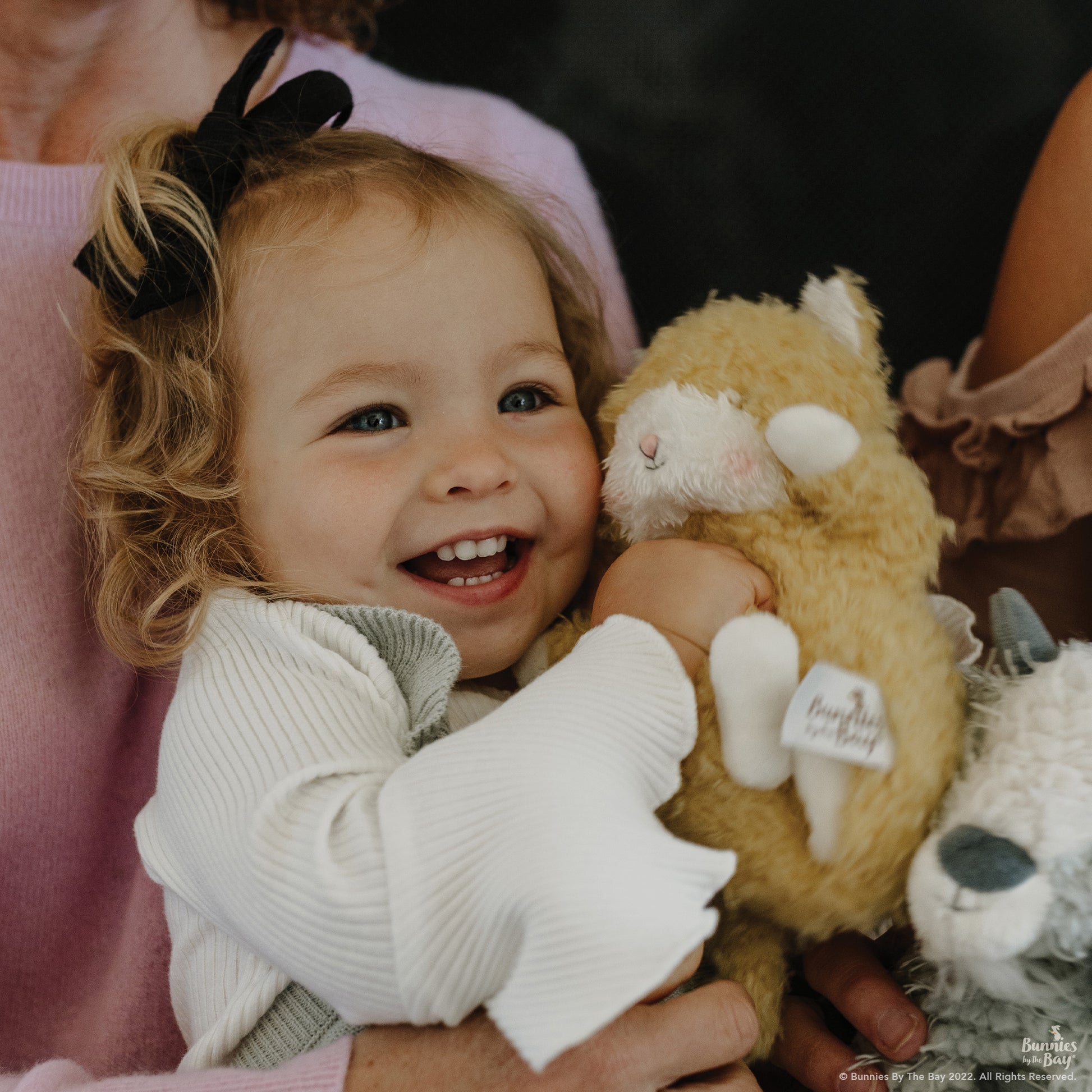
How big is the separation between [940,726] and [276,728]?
18.7 inches

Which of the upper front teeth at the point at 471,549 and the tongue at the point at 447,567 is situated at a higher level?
the upper front teeth at the point at 471,549

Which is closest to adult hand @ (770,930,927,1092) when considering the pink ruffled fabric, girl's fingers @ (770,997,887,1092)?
girl's fingers @ (770,997,887,1092)

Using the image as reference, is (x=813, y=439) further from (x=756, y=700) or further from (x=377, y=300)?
(x=377, y=300)

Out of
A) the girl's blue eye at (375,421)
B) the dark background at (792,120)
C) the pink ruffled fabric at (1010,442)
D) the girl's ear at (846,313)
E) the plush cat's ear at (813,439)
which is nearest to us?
the plush cat's ear at (813,439)

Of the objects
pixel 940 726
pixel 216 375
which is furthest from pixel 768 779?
pixel 216 375

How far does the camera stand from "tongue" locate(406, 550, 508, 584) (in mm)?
858

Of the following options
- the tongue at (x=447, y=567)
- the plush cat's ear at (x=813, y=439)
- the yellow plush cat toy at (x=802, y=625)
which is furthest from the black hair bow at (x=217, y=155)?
the plush cat's ear at (x=813, y=439)

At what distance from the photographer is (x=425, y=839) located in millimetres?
575

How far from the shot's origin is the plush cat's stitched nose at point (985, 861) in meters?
0.56

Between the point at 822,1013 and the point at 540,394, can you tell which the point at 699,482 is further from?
the point at 822,1013

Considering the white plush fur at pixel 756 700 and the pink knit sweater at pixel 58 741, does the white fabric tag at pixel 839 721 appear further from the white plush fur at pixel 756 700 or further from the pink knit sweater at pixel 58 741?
the pink knit sweater at pixel 58 741

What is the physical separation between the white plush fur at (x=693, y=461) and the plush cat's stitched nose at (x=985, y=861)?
0.26 metres

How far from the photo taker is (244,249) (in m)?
0.89

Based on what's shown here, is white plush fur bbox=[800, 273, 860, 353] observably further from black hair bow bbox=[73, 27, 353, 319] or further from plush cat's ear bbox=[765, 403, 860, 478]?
black hair bow bbox=[73, 27, 353, 319]
